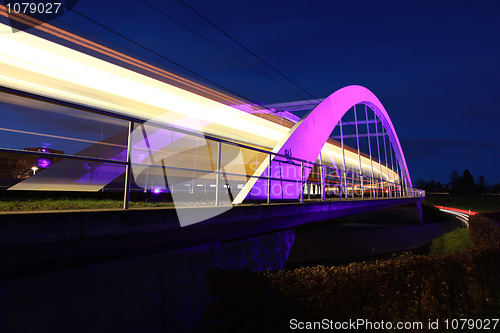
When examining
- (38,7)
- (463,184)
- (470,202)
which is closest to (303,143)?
(38,7)

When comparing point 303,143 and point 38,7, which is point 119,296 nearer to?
point 38,7

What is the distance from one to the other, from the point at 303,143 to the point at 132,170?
7503mm

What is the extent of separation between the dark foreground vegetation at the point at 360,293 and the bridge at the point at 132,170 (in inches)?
36.0

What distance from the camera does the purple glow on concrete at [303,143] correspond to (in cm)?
952

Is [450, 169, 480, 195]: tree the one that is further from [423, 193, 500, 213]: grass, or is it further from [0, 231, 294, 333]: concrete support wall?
[0, 231, 294, 333]: concrete support wall

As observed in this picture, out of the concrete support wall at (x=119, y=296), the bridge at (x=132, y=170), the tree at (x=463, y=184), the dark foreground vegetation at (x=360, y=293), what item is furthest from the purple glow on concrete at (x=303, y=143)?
the tree at (x=463, y=184)

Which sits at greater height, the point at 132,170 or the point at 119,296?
the point at 132,170

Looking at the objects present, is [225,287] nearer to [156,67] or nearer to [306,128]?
[156,67]

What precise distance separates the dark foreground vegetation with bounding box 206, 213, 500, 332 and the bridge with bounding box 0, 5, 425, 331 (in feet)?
3.00

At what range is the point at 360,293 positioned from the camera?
590 cm

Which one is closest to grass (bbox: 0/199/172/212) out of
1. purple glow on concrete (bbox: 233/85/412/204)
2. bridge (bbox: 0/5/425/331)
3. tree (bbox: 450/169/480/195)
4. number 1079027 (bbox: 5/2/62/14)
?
bridge (bbox: 0/5/425/331)

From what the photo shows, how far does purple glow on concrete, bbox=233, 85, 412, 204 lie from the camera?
9523 mm

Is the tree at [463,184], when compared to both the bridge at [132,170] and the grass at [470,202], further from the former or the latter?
the bridge at [132,170]

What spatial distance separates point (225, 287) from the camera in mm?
5043
